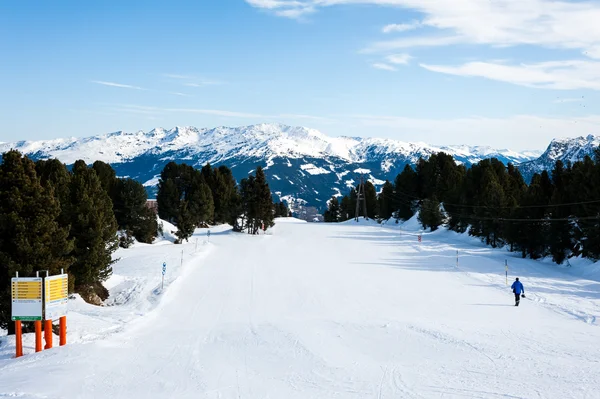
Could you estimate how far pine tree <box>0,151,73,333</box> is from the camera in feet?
58.2

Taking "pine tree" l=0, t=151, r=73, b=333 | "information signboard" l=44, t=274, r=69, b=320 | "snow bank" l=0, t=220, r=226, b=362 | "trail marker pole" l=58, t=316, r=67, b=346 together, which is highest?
"pine tree" l=0, t=151, r=73, b=333

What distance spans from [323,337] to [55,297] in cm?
919

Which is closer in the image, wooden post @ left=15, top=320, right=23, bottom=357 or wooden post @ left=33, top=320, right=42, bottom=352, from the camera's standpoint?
wooden post @ left=15, top=320, right=23, bottom=357

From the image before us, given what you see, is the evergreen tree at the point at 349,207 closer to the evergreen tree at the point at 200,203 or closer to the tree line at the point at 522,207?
the tree line at the point at 522,207

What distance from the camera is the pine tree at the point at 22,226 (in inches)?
698

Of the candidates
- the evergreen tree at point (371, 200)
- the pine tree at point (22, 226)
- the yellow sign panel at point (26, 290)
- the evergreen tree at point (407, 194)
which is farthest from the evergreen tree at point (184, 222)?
the evergreen tree at point (371, 200)

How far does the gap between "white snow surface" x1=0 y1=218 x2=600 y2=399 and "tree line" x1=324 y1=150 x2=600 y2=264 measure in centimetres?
464

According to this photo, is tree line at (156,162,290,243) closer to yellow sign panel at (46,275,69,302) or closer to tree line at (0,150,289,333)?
tree line at (0,150,289,333)

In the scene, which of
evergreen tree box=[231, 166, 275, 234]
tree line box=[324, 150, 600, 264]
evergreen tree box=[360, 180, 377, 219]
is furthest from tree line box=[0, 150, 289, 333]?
evergreen tree box=[360, 180, 377, 219]

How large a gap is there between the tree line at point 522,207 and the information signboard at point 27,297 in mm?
35994

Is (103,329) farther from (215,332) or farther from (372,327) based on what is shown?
(372,327)

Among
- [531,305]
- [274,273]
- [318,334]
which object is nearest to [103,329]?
[318,334]

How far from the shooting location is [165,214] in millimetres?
76875

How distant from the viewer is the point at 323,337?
1812 cm
